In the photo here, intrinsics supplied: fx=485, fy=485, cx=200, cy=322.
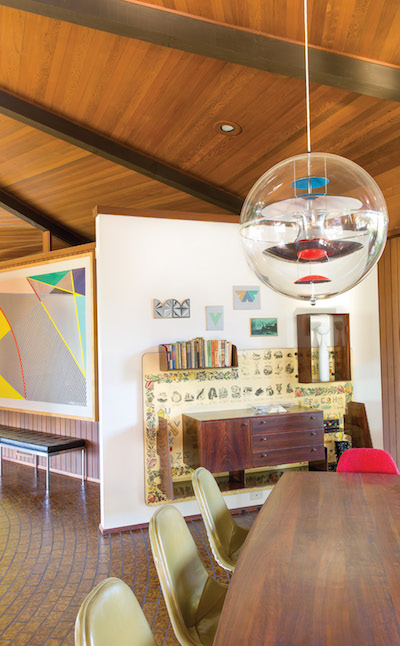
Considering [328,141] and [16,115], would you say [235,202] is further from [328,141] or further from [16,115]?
[16,115]

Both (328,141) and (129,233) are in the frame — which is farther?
(129,233)

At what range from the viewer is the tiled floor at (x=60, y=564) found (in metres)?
3.04

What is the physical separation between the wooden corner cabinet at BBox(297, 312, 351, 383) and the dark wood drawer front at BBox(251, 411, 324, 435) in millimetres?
482

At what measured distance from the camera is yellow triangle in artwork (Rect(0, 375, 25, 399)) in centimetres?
687

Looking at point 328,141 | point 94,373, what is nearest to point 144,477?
point 94,373

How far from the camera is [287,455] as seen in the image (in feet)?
15.4

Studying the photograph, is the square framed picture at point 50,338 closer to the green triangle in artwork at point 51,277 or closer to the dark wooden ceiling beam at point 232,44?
the green triangle in artwork at point 51,277

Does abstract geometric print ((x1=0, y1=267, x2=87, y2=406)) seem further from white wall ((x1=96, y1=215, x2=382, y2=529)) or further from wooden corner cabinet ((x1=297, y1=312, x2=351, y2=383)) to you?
wooden corner cabinet ((x1=297, y1=312, x2=351, y2=383))

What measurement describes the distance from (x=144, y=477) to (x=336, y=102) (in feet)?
12.2

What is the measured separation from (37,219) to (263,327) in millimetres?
4341

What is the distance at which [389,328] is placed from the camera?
5629 millimetres

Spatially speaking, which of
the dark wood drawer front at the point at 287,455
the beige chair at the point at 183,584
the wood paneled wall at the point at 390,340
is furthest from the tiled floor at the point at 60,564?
the wood paneled wall at the point at 390,340

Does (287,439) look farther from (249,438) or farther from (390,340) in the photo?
(390,340)

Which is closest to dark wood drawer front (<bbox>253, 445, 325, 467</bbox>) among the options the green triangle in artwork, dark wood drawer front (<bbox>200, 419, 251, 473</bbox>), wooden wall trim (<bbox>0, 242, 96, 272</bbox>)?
dark wood drawer front (<bbox>200, 419, 251, 473</bbox>)
